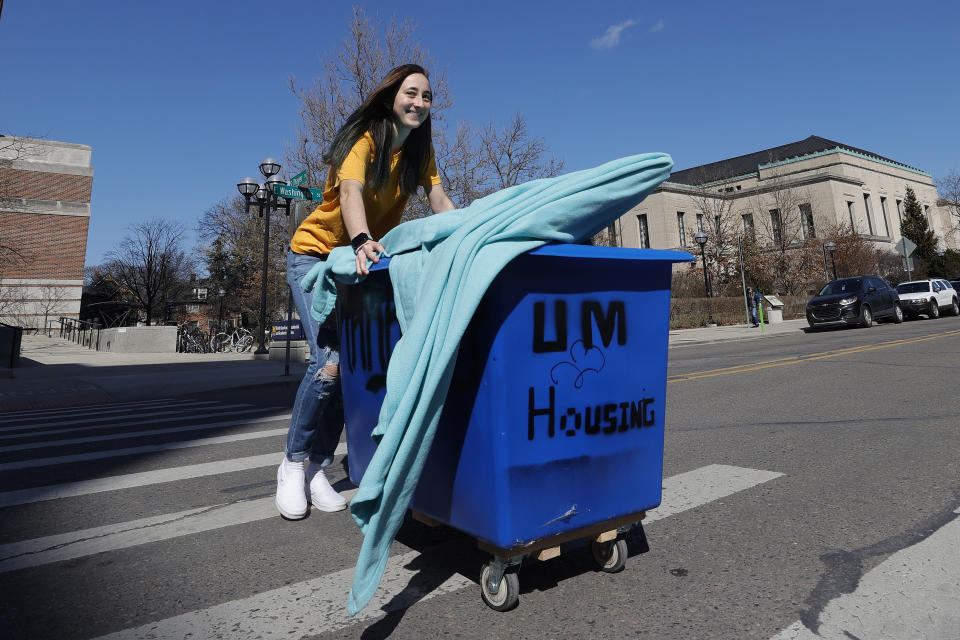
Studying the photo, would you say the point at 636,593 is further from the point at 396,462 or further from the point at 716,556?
the point at 396,462

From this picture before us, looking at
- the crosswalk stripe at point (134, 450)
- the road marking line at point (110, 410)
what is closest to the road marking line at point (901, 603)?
the crosswalk stripe at point (134, 450)

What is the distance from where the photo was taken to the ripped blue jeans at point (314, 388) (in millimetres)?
2863

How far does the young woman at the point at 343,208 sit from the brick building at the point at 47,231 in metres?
46.7

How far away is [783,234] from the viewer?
154 ft

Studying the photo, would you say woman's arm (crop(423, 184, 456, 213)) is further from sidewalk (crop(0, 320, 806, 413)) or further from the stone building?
the stone building

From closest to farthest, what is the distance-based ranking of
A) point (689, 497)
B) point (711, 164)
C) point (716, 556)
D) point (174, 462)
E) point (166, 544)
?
point (716, 556)
point (166, 544)
point (689, 497)
point (174, 462)
point (711, 164)

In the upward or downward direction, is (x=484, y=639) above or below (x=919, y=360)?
below

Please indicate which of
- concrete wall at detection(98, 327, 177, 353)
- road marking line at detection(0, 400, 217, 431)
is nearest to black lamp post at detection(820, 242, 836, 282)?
concrete wall at detection(98, 327, 177, 353)

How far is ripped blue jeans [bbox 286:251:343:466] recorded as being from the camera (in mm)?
2863

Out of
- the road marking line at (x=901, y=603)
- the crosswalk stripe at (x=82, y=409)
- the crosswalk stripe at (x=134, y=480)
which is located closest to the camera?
the road marking line at (x=901, y=603)

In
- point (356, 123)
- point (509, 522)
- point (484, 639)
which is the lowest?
point (484, 639)

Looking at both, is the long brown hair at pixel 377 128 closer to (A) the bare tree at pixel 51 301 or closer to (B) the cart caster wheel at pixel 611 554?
(B) the cart caster wheel at pixel 611 554

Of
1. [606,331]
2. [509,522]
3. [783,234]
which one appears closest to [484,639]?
[509,522]

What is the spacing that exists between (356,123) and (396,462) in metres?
1.63
